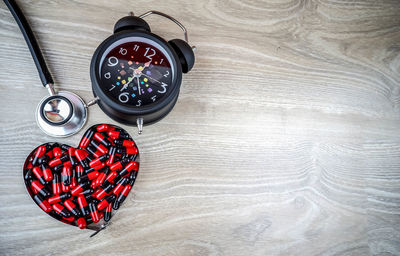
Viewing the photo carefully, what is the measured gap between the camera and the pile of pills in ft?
2.69

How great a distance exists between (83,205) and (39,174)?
154 mm

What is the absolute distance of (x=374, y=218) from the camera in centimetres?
101

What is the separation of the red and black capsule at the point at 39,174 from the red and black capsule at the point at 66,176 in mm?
52

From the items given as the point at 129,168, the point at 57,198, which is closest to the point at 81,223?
the point at 57,198

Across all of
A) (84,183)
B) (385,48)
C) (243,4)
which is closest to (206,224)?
(84,183)

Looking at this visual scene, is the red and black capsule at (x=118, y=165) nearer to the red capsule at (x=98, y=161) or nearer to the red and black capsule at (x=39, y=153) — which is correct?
the red capsule at (x=98, y=161)

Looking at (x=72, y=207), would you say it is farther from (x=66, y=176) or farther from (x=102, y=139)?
(x=102, y=139)

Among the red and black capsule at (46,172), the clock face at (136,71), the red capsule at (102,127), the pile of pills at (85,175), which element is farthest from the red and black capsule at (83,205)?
the clock face at (136,71)

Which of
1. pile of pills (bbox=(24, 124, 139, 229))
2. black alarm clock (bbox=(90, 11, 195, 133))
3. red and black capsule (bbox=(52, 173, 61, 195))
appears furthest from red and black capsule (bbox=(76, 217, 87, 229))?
black alarm clock (bbox=(90, 11, 195, 133))

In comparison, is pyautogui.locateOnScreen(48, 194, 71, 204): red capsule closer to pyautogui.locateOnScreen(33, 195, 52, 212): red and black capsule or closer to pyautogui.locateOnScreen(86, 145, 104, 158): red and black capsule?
pyautogui.locateOnScreen(33, 195, 52, 212): red and black capsule

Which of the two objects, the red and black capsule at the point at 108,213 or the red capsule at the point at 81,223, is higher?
the red and black capsule at the point at 108,213

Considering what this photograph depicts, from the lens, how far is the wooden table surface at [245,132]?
852 mm

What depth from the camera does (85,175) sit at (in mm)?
839

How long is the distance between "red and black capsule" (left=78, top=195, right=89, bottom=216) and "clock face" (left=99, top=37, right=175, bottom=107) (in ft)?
1.04
